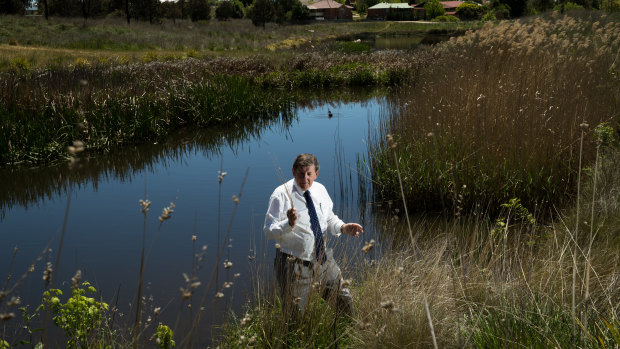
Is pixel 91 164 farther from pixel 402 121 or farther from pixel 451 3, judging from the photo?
pixel 451 3

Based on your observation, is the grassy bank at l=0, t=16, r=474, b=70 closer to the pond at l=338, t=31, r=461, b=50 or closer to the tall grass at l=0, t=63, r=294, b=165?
the pond at l=338, t=31, r=461, b=50

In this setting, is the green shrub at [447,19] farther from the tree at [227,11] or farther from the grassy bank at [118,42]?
the grassy bank at [118,42]

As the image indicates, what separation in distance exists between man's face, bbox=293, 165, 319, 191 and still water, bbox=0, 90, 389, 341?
15.3 inches

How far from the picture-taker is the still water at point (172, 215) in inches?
225

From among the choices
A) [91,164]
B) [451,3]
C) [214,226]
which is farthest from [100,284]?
[451,3]

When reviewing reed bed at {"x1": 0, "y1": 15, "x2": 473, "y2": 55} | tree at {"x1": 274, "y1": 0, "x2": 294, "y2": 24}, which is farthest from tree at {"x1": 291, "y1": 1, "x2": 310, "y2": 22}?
reed bed at {"x1": 0, "y1": 15, "x2": 473, "y2": 55}

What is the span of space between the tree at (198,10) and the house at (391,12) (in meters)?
36.3

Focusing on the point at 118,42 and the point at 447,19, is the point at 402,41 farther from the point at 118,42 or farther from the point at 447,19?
the point at 447,19

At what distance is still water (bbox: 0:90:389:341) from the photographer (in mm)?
5719

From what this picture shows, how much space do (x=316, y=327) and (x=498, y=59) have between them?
713 cm

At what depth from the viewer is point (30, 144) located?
10.8m

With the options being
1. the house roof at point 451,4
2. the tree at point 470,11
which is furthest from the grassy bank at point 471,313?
the house roof at point 451,4

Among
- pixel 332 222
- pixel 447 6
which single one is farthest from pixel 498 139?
pixel 447 6

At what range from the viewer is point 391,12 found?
95.9 meters
